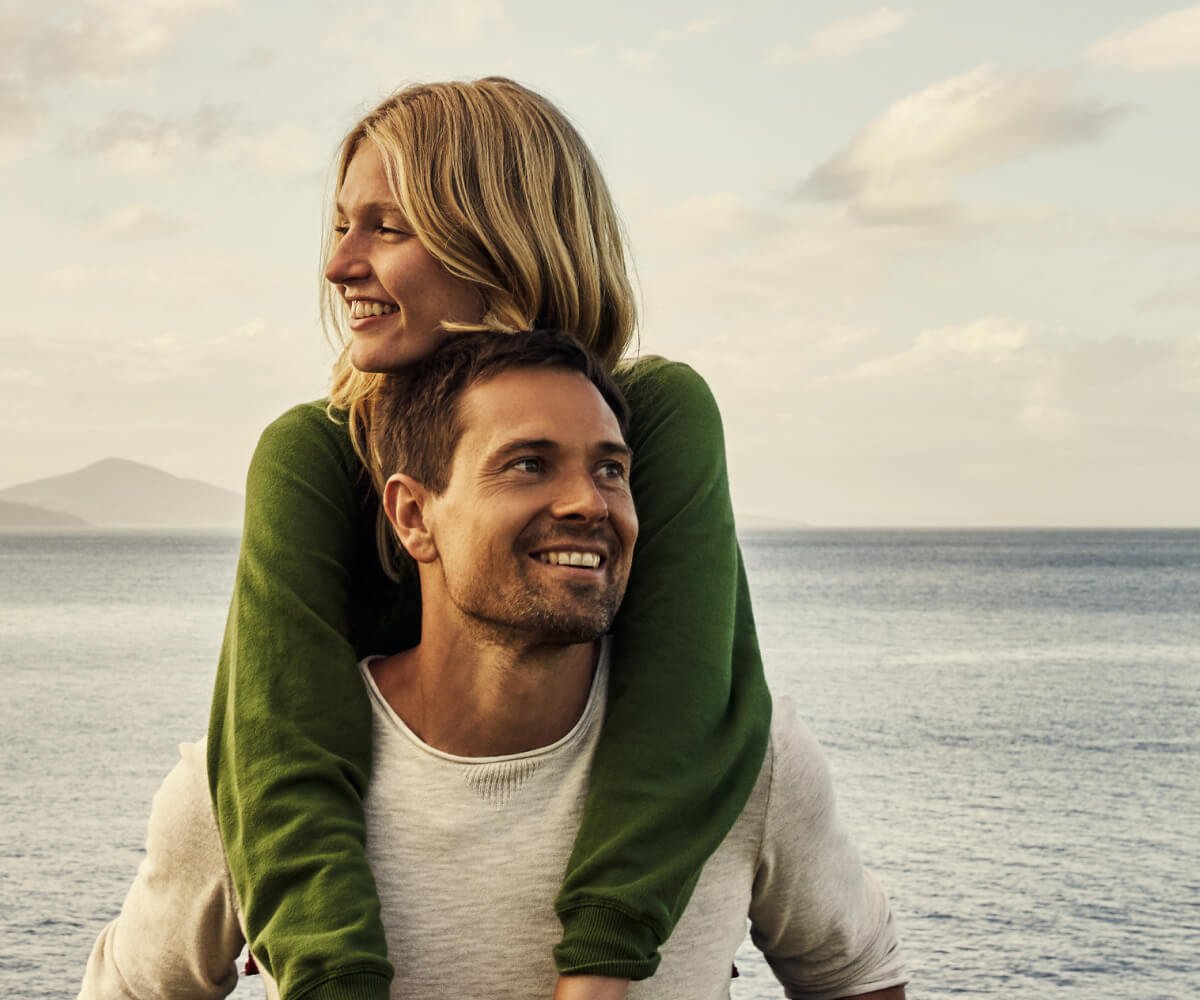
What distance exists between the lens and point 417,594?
271 centimetres

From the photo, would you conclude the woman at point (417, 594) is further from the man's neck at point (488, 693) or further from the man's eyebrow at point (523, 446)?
the man's eyebrow at point (523, 446)

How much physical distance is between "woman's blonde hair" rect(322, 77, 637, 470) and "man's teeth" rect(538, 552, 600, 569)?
1.57 feet

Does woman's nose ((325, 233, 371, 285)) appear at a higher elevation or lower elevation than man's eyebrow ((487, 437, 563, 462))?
higher

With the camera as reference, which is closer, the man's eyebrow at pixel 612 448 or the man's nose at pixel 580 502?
the man's nose at pixel 580 502

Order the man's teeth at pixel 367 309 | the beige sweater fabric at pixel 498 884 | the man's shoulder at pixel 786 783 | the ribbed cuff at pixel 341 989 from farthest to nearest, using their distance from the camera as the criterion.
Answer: the man's teeth at pixel 367 309 → the man's shoulder at pixel 786 783 → the beige sweater fabric at pixel 498 884 → the ribbed cuff at pixel 341 989

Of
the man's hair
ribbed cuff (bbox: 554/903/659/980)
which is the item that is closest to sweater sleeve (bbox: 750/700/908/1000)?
ribbed cuff (bbox: 554/903/659/980)

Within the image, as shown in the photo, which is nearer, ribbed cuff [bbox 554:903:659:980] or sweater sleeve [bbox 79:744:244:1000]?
ribbed cuff [bbox 554:903:659:980]

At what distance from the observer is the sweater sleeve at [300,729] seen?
2.24 m

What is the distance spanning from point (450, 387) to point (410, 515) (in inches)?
8.1

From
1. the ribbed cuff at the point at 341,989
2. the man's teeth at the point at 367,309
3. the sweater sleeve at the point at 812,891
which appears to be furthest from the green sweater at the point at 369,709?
the man's teeth at the point at 367,309

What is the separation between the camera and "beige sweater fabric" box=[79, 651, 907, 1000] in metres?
2.39

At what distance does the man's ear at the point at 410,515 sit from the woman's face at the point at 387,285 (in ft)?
0.82

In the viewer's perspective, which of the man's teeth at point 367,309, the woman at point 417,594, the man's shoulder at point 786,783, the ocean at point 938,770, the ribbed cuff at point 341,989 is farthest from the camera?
the ocean at point 938,770

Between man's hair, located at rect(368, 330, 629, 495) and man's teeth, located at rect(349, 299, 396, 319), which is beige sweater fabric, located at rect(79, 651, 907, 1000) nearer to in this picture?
man's hair, located at rect(368, 330, 629, 495)
